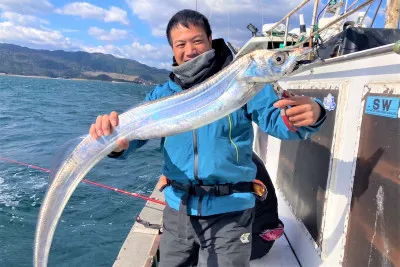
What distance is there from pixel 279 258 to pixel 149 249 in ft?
6.12

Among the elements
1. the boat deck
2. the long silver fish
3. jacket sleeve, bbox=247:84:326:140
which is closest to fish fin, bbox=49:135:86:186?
the long silver fish

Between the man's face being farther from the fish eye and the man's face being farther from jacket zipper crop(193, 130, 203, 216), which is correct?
the fish eye

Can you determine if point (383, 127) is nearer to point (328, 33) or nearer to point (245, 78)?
point (245, 78)

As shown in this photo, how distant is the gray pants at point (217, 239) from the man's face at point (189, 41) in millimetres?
1295

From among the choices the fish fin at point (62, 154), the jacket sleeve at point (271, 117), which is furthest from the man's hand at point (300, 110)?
the fish fin at point (62, 154)

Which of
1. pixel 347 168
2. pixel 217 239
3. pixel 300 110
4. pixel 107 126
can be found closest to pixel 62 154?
pixel 107 126

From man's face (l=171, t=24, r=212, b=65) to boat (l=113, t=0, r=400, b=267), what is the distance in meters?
0.36

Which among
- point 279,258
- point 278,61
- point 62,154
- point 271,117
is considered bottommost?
point 279,258

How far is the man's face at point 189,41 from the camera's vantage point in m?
2.90

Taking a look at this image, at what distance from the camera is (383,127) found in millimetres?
2527

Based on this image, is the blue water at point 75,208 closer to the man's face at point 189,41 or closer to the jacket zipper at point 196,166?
the jacket zipper at point 196,166

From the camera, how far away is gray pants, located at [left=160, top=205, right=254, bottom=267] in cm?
279

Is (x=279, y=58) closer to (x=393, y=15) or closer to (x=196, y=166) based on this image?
(x=196, y=166)

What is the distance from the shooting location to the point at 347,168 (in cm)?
308
